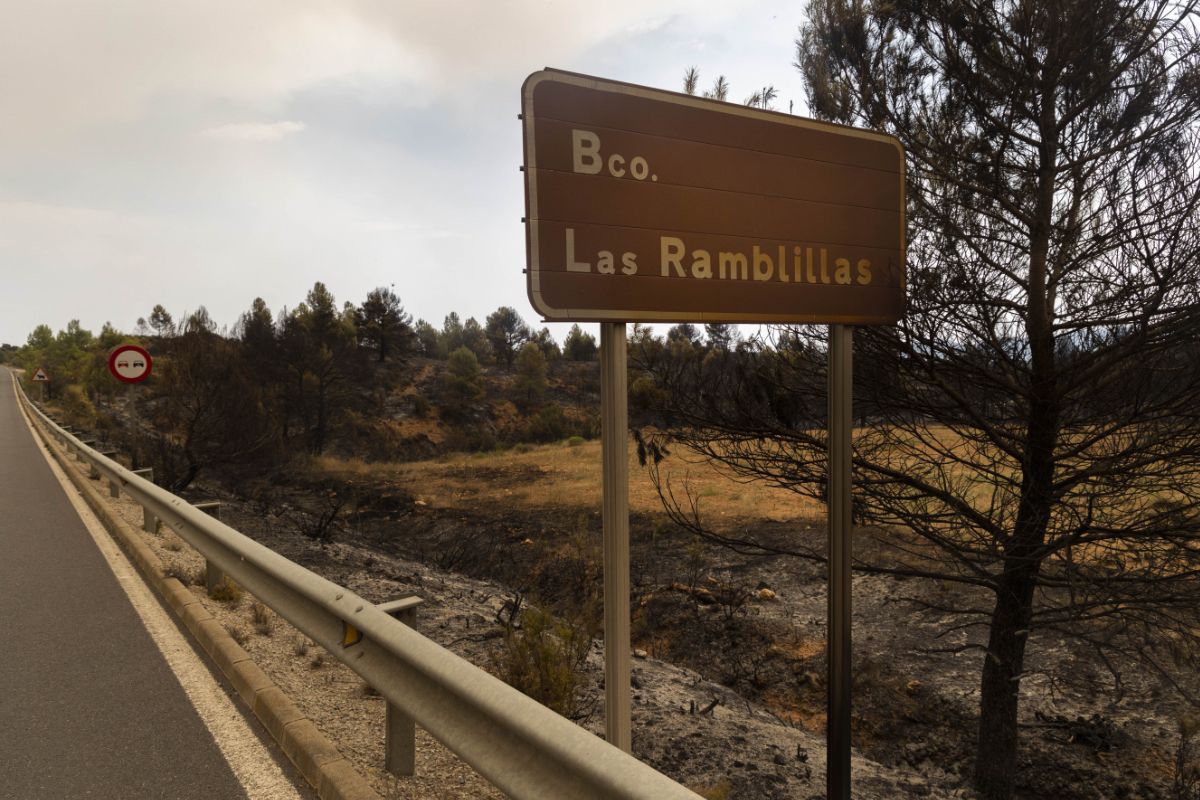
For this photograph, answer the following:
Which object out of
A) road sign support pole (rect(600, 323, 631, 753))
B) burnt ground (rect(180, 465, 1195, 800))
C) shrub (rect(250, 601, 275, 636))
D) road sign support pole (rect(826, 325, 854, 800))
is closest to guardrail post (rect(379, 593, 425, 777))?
road sign support pole (rect(600, 323, 631, 753))

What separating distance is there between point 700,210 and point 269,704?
116 inches

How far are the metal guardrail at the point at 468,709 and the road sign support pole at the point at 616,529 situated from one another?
2.14 feet

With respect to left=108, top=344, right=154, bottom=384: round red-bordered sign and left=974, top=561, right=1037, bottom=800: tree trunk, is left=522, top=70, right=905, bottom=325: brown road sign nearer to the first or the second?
left=974, top=561, right=1037, bottom=800: tree trunk

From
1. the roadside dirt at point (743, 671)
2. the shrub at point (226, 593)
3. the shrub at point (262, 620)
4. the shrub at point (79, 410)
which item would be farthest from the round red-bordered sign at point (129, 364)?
the shrub at point (79, 410)

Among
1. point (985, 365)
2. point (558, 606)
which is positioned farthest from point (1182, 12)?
point (558, 606)

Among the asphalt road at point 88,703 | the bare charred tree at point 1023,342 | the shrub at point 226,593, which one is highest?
the bare charred tree at point 1023,342

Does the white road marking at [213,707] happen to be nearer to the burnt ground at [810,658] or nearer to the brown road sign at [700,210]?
the brown road sign at [700,210]

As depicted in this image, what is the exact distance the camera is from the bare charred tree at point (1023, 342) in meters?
4.38

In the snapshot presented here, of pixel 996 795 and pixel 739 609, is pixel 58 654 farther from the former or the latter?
pixel 739 609

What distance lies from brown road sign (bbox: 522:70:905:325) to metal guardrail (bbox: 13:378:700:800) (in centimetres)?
124

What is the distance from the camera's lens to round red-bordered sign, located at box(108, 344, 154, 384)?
34.7ft

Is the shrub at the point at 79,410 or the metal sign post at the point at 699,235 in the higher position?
the metal sign post at the point at 699,235

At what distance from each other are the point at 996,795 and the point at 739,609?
16.7ft

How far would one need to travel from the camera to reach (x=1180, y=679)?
25.0 feet
